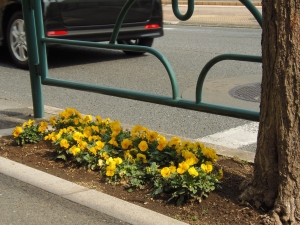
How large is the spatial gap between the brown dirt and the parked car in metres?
4.10

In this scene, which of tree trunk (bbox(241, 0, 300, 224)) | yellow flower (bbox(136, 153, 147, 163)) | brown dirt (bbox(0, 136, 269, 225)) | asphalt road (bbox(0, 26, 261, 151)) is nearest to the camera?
tree trunk (bbox(241, 0, 300, 224))

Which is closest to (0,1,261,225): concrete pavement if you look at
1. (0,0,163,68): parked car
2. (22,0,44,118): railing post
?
(22,0,44,118): railing post

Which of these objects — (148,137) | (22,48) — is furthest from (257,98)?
(22,48)

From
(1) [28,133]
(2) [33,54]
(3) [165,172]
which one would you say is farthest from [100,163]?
(2) [33,54]

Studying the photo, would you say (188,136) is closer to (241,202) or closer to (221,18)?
(241,202)

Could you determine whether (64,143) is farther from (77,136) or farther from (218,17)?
(218,17)

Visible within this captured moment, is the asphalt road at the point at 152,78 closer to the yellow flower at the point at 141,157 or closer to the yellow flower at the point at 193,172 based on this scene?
the yellow flower at the point at 141,157

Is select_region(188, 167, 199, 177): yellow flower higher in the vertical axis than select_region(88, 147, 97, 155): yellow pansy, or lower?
higher

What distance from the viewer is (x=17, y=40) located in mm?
9188

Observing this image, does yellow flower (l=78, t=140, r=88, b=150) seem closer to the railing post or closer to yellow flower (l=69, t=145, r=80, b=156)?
yellow flower (l=69, t=145, r=80, b=156)

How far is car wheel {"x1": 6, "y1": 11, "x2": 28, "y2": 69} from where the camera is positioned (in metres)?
9.08

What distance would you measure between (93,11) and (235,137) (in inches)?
167

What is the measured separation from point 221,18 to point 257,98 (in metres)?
11.0

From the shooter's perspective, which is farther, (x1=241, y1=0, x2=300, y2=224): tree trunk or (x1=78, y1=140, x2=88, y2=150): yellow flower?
(x1=78, y1=140, x2=88, y2=150): yellow flower
